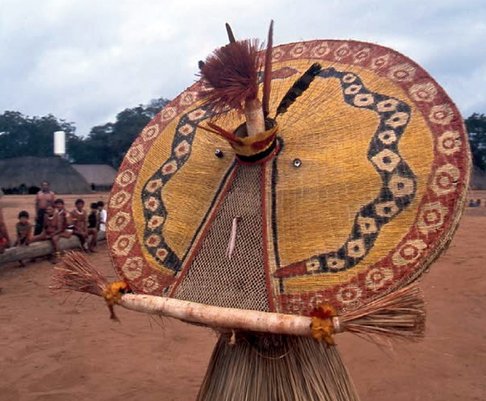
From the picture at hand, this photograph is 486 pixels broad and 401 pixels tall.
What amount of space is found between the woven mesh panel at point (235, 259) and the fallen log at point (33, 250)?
6694 mm

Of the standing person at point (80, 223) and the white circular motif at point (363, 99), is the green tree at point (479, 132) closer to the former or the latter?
the standing person at point (80, 223)

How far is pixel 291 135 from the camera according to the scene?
241cm

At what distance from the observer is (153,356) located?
15.8ft

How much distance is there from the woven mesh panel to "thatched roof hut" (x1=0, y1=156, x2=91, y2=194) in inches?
994

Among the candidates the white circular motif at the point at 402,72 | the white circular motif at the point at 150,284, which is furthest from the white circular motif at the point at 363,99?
the white circular motif at the point at 150,284

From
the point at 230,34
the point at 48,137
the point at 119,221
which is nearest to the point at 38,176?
the point at 48,137

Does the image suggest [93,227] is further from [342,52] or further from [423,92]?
[423,92]

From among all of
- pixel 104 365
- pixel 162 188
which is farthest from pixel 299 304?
pixel 104 365

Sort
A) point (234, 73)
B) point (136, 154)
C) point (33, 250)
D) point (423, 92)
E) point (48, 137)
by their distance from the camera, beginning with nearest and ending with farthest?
1. point (234, 73)
2. point (423, 92)
3. point (136, 154)
4. point (33, 250)
5. point (48, 137)

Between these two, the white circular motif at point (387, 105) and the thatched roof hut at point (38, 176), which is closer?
the white circular motif at point (387, 105)

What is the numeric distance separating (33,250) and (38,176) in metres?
19.3

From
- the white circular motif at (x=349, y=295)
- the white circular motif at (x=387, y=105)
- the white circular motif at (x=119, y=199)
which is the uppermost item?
the white circular motif at (x=387, y=105)

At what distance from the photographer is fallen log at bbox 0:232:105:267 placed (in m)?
8.27

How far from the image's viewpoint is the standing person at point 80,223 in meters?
9.80
